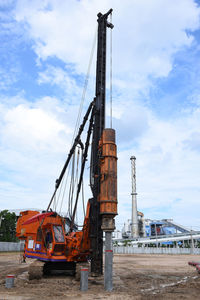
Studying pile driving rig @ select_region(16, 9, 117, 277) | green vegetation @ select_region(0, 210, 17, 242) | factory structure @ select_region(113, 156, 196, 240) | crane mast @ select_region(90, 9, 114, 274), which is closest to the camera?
pile driving rig @ select_region(16, 9, 117, 277)

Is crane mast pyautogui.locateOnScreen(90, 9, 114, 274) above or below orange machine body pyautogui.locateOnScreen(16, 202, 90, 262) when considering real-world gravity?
above

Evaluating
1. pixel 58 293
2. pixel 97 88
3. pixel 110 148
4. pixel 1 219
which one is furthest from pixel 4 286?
pixel 1 219

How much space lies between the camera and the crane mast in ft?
43.5

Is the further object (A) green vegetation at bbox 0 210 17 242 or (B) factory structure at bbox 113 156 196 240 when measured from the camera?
(B) factory structure at bbox 113 156 196 240

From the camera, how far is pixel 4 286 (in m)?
10.5

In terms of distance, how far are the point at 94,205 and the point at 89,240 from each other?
177 cm

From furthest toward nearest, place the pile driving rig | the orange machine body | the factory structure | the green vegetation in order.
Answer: the factory structure, the green vegetation, the orange machine body, the pile driving rig

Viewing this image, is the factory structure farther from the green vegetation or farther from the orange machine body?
the orange machine body

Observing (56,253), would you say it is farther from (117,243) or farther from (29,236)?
(117,243)

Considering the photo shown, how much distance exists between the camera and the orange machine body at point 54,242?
12750mm

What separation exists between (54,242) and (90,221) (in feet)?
6.72

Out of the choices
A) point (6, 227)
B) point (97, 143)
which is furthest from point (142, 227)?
point (97, 143)

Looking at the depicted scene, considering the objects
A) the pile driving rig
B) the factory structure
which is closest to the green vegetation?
the factory structure

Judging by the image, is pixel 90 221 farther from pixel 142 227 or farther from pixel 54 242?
pixel 142 227
